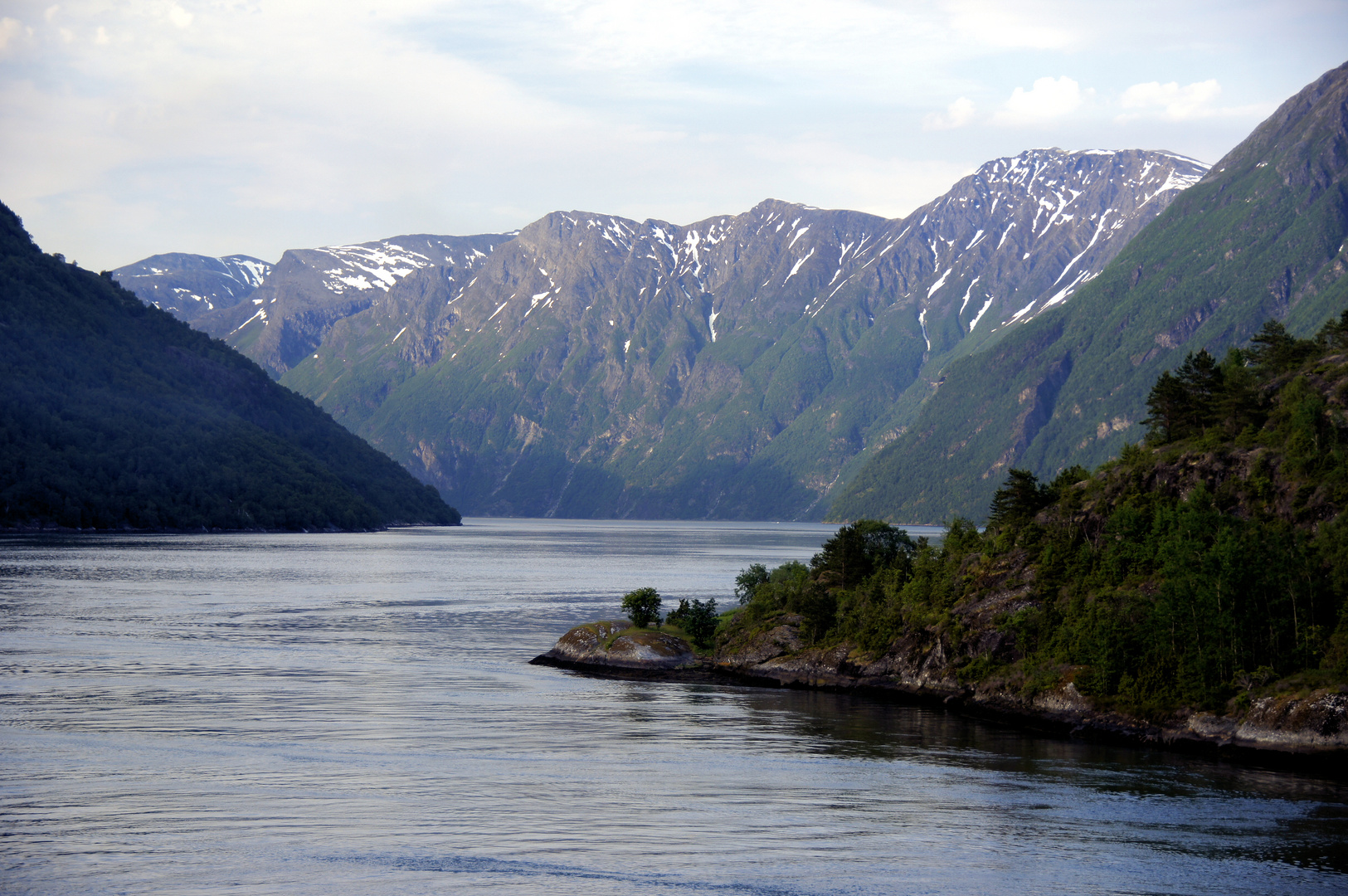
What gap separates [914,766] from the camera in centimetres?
4781

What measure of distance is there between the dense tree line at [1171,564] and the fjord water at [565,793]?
689 cm

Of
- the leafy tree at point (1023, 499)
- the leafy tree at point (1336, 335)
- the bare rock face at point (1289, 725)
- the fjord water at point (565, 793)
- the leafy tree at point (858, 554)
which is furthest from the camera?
the leafy tree at point (858, 554)

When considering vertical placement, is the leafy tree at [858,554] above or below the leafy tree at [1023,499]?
below

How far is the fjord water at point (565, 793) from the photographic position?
31688 mm

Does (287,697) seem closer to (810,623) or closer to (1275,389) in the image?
(810,623)

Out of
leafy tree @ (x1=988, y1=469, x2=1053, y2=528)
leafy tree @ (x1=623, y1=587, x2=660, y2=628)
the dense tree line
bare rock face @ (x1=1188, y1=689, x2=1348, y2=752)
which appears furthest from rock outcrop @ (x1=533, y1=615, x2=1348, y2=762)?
leafy tree @ (x1=988, y1=469, x2=1053, y2=528)

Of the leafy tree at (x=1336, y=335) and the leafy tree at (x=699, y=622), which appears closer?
the leafy tree at (x=1336, y=335)

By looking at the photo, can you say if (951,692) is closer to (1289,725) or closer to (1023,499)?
(1023,499)

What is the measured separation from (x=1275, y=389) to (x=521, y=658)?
52387 mm

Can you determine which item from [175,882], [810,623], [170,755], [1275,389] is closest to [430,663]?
[810,623]

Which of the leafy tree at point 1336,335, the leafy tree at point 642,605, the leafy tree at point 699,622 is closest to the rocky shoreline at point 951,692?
the leafy tree at point 642,605

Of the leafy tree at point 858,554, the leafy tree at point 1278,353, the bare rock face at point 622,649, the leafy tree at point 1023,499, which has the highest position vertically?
the leafy tree at point 1278,353

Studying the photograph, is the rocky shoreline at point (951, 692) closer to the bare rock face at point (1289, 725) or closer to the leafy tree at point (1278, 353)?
the bare rock face at point (1289, 725)

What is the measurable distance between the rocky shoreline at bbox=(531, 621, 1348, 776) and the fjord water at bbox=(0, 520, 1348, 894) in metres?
2.88
